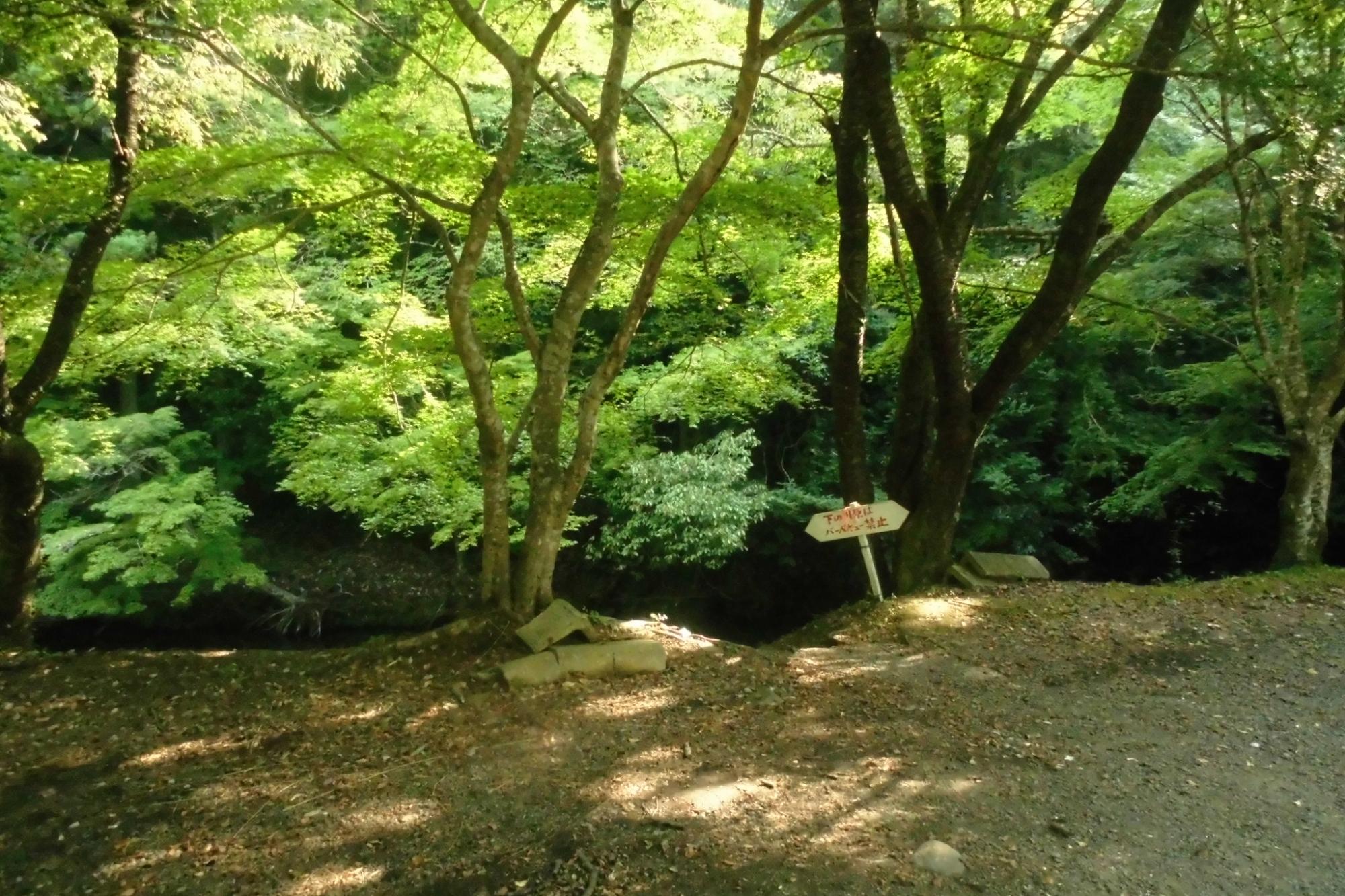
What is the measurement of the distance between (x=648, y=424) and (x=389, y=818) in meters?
9.22

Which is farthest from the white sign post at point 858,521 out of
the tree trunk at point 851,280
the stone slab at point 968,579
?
the stone slab at point 968,579

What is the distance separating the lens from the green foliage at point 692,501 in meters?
12.3

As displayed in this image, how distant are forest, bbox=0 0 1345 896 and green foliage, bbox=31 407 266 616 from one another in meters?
0.09

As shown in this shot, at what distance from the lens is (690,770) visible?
14.1 ft

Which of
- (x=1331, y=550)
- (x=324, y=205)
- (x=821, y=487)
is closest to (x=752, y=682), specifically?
(x=324, y=205)

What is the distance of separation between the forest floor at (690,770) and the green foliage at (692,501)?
19.9 feet

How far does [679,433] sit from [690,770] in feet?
35.8

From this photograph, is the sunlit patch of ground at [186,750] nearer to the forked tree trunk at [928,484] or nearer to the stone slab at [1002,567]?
the forked tree trunk at [928,484]

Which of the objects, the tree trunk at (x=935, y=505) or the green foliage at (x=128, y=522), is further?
the green foliage at (x=128, y=522)

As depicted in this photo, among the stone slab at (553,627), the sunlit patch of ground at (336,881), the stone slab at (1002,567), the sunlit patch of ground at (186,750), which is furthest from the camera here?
the stone slab at (1002,567)

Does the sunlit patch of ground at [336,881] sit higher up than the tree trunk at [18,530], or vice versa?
the tree trunk at [18,530]

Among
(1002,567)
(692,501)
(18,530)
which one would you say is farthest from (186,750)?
(692,501)

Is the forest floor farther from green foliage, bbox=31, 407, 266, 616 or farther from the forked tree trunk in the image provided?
green foliage, bbox=31, 407, 266, 616

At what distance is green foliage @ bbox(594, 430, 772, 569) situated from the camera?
485 inches
